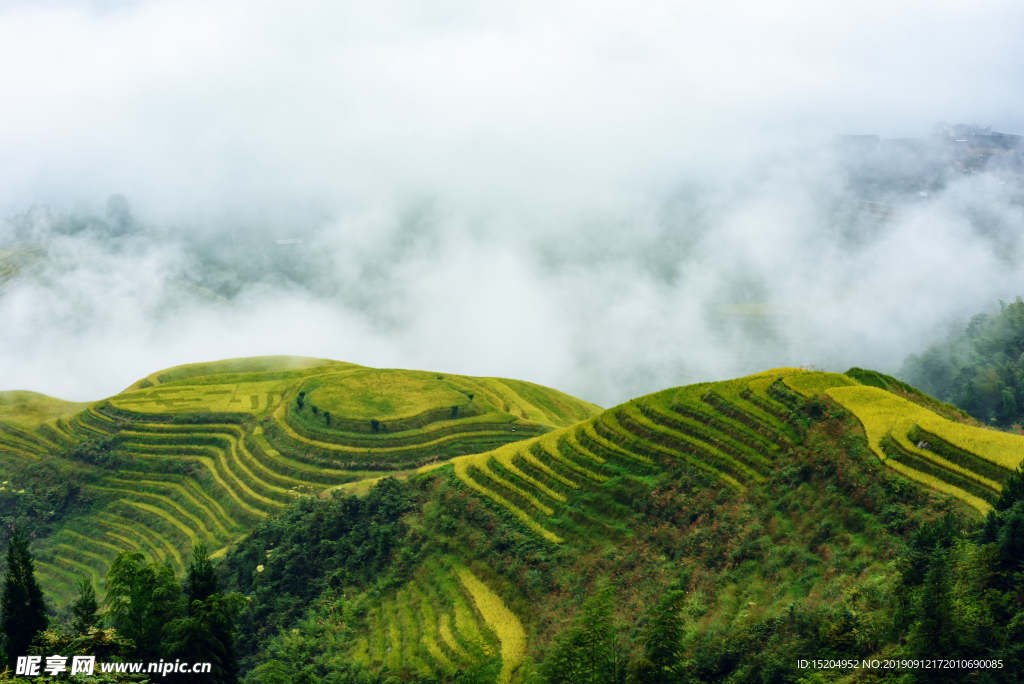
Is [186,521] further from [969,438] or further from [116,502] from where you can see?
[969,438]

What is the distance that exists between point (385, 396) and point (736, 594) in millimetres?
56603

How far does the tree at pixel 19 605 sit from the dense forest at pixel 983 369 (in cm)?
8743

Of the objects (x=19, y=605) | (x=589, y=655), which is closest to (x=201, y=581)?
(x=19, y=605)

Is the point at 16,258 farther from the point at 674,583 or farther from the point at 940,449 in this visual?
the point at 940,449

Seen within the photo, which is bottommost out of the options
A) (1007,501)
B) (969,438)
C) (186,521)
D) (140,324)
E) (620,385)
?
(1007,501)

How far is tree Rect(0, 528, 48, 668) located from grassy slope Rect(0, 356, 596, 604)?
37.0 metres

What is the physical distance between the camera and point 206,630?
28.9 m

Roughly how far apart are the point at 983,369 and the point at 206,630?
317 ft

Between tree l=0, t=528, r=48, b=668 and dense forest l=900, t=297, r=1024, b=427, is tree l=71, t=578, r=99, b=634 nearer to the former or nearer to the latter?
tree l=0, t=528, r=48, b=668

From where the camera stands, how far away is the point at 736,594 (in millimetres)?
30906

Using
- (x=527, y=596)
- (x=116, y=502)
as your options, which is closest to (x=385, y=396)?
(x=116, y=502)

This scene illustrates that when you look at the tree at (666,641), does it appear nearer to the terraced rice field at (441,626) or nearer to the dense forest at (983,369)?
the terraced rice field at (441,626)

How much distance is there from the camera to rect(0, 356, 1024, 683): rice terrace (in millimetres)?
29562

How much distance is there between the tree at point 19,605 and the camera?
87.6ft
